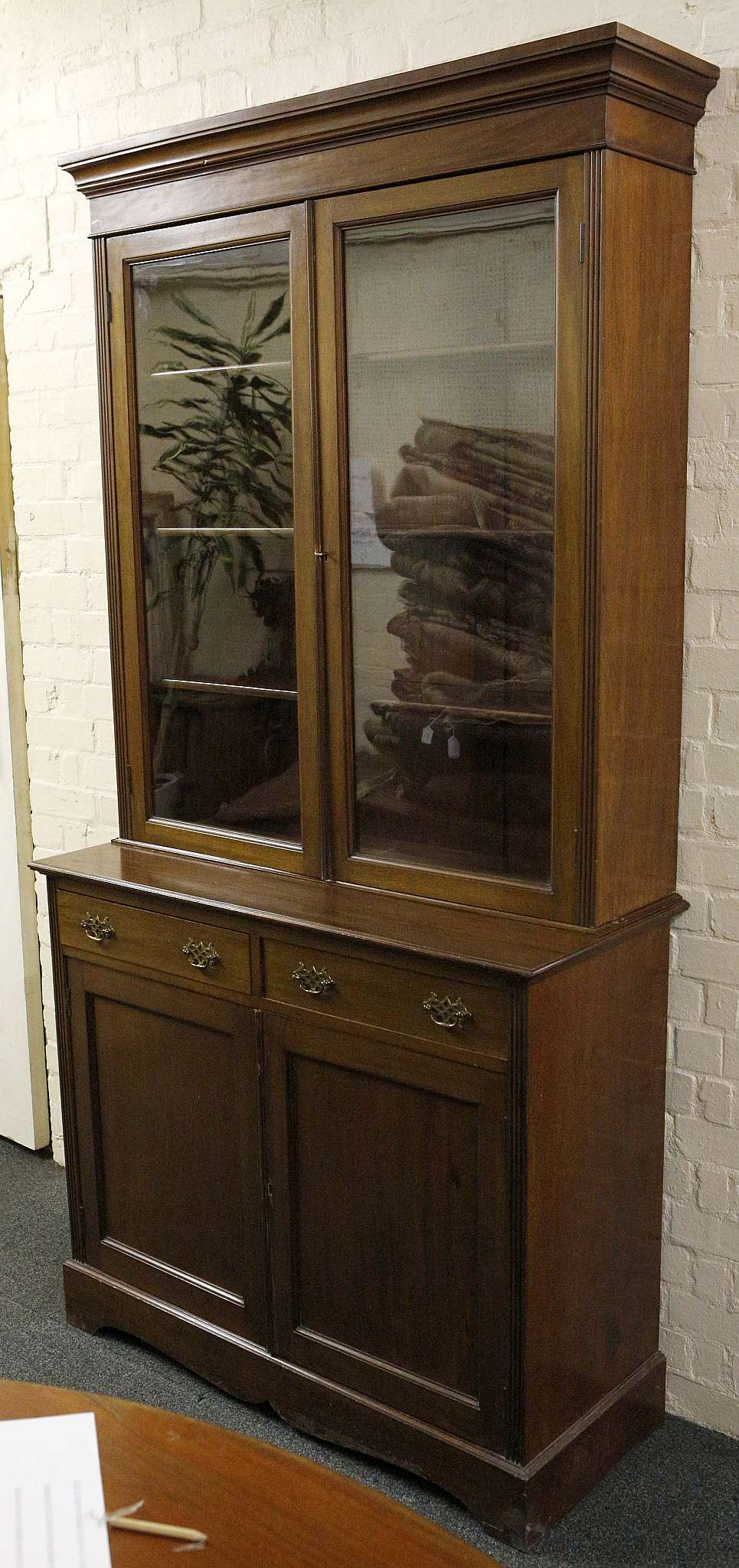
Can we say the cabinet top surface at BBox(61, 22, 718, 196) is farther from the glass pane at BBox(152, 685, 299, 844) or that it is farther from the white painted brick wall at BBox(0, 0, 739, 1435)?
the glass pane at BBox(152, 685, 299, 844)

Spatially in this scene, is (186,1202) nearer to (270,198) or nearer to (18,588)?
(18,588)

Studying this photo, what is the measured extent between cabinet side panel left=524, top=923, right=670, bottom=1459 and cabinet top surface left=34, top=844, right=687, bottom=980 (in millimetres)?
49

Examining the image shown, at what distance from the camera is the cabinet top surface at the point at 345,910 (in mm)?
2096

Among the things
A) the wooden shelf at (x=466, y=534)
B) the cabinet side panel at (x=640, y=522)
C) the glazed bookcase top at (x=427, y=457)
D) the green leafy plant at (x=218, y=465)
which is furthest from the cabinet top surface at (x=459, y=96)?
the wooden shelf at (x=466, y=534)

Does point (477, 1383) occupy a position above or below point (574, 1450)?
above

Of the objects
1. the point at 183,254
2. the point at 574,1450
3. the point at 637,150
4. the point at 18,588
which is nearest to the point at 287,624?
the point at 183,254

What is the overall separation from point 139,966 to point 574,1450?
3.62ft

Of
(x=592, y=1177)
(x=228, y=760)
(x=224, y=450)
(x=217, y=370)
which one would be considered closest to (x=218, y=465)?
(x=224, y=450)

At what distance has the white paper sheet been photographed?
44.7 inches

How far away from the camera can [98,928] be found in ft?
8.86

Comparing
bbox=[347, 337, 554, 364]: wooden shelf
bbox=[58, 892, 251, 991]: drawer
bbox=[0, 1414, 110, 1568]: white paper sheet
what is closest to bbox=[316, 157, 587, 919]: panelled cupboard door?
bbox=[347, 337, 554, 364]: wooden shelf

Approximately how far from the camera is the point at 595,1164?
226 centimetres

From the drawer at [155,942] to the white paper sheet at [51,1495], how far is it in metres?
1.16

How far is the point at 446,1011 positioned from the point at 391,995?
0.11m
